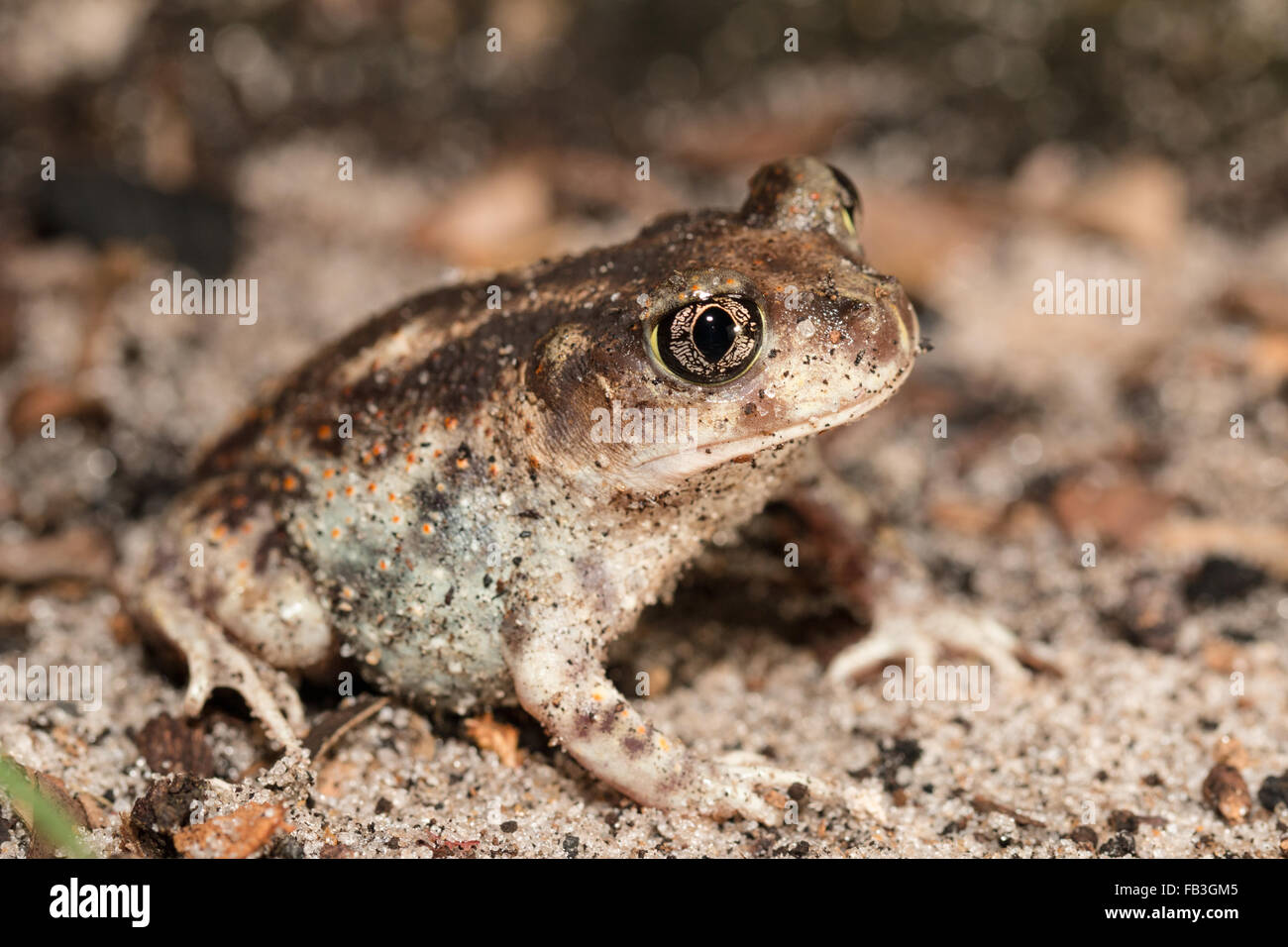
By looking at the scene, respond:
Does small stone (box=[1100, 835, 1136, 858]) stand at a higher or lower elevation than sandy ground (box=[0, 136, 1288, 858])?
lower

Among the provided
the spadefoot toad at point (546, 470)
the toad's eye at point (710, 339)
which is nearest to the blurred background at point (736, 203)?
the spadefoot toad at point (546, 470)

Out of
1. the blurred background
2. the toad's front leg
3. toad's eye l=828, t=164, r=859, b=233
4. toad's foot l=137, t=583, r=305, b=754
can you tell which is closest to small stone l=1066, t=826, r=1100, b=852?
Answer: the toad's front leg

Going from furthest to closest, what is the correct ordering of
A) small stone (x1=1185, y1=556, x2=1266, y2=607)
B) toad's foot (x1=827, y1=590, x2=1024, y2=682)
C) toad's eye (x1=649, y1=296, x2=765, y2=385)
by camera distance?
small stone (x1=1185, y1=556, x2=1266, y2=607), toad's foot (x1=827, y1=590, x2=1024, y2=682), toad's eye (x1=649, y1=296, x2=765, y2=385)

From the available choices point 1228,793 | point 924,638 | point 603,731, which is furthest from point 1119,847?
point 603,731

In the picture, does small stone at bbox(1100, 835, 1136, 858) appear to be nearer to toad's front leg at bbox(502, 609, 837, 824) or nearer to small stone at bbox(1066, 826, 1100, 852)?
small stone at bbox(1066, 826, 1100, 852)

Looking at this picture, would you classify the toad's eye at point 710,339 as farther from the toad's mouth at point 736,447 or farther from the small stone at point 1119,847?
the small stone at point 1119,847
